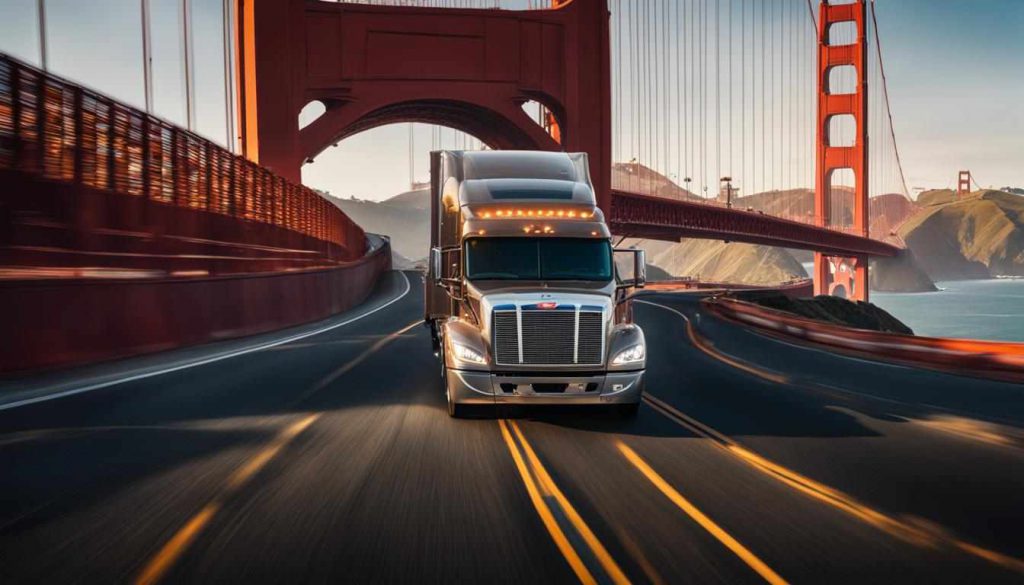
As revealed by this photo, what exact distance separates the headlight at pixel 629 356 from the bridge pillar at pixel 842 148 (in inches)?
4136

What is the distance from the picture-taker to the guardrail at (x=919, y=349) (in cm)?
1711

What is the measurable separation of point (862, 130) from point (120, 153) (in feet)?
378

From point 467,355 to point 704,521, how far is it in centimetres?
423

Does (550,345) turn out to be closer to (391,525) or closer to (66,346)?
(391,525)

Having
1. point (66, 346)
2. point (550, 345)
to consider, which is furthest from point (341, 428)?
point (66, 346)

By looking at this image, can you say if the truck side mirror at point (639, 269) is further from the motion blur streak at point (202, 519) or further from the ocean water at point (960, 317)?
the ocean water at point (960, 317)

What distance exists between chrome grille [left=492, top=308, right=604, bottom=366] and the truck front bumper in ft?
0.57

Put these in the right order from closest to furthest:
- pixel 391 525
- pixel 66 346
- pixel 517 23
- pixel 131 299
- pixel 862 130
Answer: pixel 391 525, pixel 66 346, pixel 131 299, pixel 517 23, pixel 862 130

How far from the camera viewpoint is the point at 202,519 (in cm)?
602

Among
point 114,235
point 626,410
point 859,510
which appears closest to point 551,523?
point 859,510

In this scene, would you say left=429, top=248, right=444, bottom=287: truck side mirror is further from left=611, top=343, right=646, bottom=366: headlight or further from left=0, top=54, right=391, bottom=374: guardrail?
left=0, top=54, right=391, bottom=374: guardrail

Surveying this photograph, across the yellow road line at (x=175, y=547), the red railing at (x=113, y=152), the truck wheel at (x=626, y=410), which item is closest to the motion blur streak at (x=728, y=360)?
the truck wheel at (x=626, y=410)

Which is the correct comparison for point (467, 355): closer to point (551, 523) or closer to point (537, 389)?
point (537, 389)

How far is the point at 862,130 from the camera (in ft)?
387
